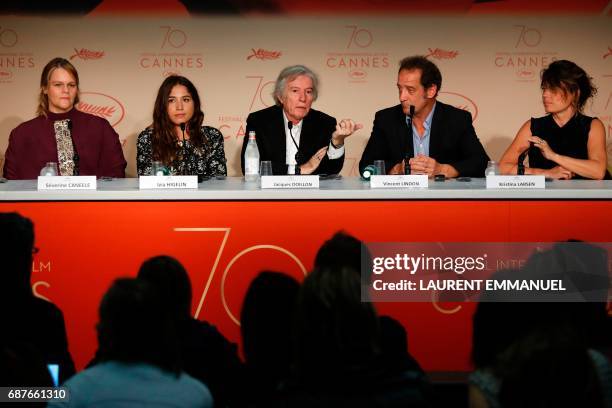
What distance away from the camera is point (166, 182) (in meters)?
3.58

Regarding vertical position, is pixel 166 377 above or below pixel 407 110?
below

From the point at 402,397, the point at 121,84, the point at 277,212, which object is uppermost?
the point at 121,84

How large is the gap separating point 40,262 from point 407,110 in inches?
79.3

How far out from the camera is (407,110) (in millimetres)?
4477

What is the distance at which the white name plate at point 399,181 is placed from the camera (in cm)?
357

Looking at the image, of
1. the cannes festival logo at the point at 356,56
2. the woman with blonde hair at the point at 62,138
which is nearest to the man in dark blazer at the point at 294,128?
the woman with blonde hair at the point at 62,138

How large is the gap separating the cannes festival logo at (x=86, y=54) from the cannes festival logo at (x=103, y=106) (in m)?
0.25

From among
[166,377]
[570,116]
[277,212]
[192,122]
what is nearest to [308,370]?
[166,377]

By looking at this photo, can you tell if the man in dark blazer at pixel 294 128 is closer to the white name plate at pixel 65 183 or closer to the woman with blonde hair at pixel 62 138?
the woman with blonde hair at pixel 62 138

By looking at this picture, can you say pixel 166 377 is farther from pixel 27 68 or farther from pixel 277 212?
pixel 27 68

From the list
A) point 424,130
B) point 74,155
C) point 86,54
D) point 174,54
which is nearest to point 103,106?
point 86,54

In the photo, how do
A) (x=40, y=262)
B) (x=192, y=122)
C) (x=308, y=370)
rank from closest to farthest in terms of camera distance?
(x=308, y=370) → (x=40, y=262) → (x=192, y=122)

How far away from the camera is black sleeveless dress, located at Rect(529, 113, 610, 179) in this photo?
173 inches

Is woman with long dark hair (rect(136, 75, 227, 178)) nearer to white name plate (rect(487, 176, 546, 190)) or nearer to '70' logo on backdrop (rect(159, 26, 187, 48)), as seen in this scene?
white name plate (rect(487, 176, 546, 190))
